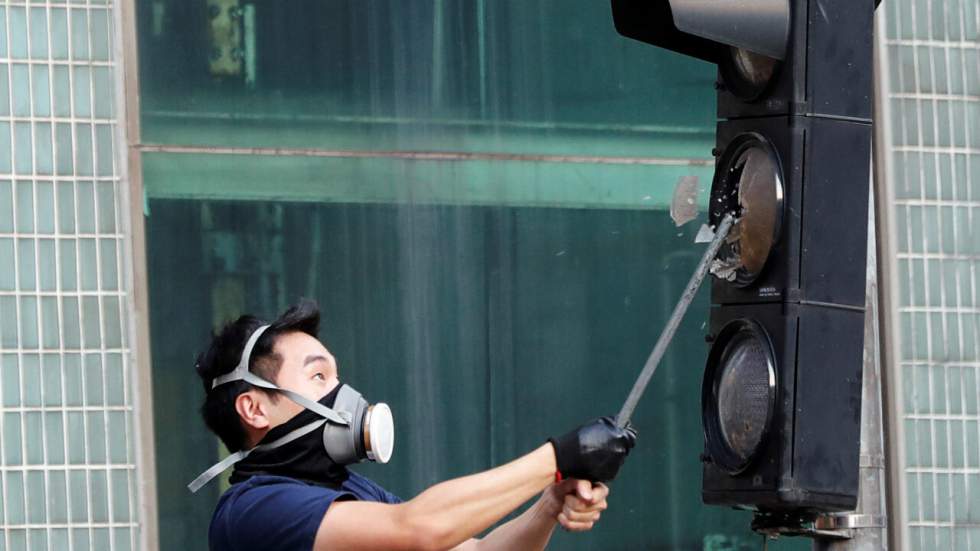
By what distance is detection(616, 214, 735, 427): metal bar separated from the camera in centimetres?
395

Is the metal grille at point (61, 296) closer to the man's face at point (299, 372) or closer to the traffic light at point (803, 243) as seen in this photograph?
the man's face at point (299, 372)

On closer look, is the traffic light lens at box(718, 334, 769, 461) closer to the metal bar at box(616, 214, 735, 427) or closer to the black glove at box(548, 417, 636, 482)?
the metal bar at box(616, 214, 735, 427)

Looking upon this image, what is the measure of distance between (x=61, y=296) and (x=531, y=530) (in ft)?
9.27

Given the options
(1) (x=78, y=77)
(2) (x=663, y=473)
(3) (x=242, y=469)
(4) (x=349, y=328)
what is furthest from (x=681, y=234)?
(3) (x=242, y=469)

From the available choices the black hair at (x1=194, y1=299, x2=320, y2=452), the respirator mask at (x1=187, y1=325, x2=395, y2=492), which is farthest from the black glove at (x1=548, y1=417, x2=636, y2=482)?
the black hair at (x1=194, y1=299, x2=320, y2=452)

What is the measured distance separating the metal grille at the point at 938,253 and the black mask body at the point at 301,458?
3665mm

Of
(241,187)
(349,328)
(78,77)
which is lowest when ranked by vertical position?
(349,328)

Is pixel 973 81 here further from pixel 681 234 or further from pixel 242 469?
pixel 242 469

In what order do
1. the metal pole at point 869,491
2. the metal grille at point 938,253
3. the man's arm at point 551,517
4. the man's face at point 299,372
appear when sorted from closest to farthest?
the man's arm at point 551,517 → the man's face at point 299,372 → the metal pole at point 869,491 → the metal grille at point 938,253

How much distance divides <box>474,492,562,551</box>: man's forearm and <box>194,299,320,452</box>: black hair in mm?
689

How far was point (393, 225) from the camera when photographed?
7.05m

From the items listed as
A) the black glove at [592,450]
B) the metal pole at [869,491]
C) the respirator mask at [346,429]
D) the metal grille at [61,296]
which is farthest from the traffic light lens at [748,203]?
the metal grille at [61,296]

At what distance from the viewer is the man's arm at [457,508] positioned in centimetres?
387

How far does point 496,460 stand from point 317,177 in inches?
51.9
